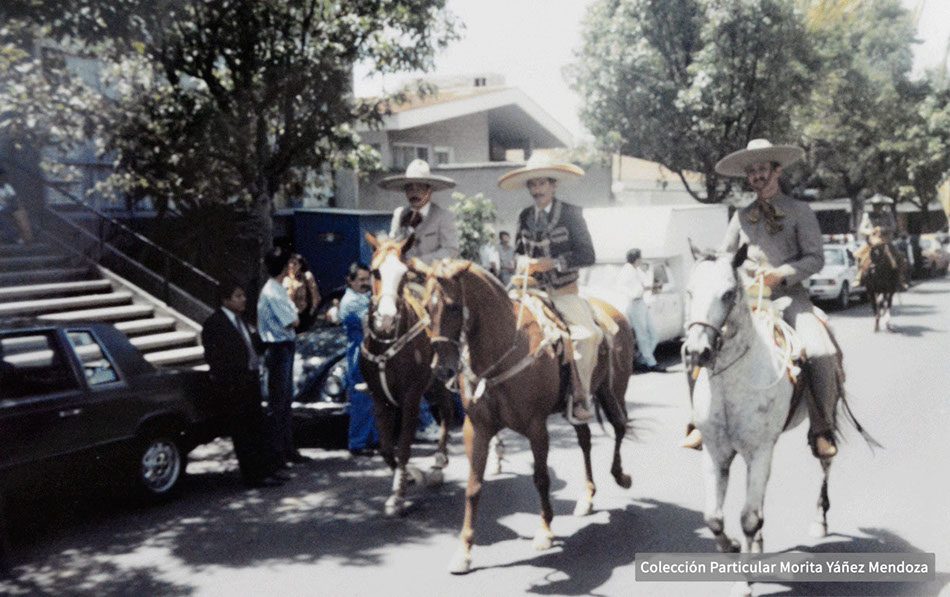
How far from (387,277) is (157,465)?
9.06 ft

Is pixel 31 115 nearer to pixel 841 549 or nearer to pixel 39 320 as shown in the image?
pixel 39 320

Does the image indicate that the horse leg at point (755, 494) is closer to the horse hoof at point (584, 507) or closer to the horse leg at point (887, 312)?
the horse hoof at point (584, 507)

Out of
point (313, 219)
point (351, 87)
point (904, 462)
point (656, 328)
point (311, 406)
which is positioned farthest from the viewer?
point (313, 219)

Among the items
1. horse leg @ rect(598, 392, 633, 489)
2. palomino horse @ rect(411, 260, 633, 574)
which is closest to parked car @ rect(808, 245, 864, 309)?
horse leg @ rect(598, 392, 633, 489)

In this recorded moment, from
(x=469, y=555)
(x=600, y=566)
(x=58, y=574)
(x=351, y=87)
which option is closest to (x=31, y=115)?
(x=351, y=87)

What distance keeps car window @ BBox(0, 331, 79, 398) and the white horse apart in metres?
4.71

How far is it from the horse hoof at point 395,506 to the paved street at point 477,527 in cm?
8

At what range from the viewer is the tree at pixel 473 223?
17.4 m

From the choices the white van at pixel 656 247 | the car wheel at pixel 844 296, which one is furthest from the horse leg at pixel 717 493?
the car wheel at pixel 844 296

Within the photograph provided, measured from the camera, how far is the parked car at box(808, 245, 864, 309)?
2214 centimetres

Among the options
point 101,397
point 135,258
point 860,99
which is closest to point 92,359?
point 101,397

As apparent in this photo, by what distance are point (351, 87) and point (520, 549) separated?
753 cm

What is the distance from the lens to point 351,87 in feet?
38.2

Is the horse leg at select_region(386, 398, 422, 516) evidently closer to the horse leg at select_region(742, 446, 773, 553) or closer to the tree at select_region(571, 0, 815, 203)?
the horse leg at select_region(742, 446, 773, 553)
